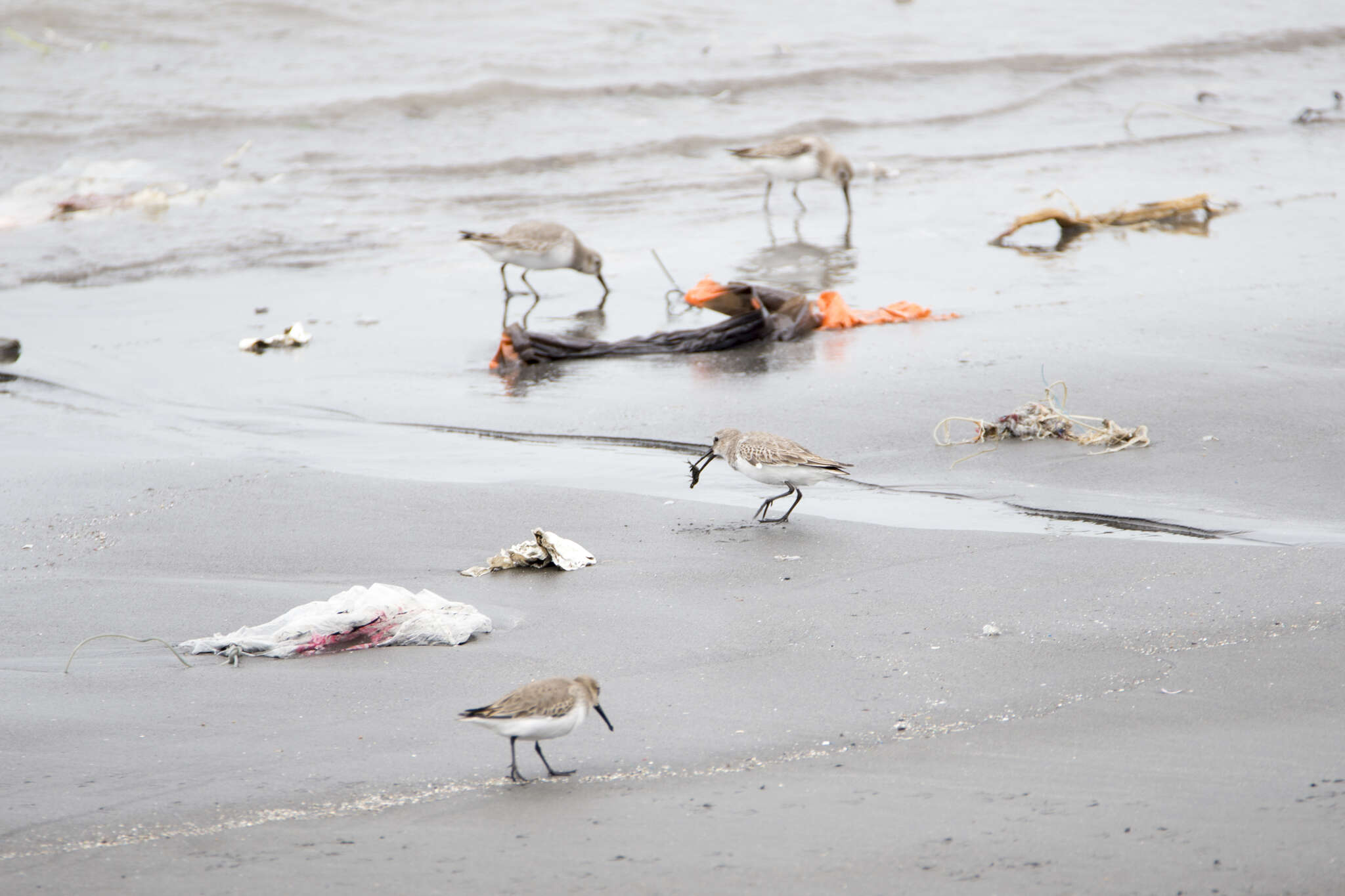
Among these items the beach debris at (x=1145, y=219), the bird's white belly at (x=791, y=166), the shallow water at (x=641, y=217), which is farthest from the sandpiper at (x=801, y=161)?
the beach debris at (x=1145, y=219)

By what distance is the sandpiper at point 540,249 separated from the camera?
1085cm

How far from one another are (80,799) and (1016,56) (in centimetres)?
2400

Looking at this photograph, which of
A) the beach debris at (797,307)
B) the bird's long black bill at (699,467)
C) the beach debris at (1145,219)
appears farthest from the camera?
the beach debris at (1145,219)

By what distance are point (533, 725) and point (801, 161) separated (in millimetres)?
11763

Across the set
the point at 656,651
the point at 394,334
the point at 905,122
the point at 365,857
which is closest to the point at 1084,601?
the point at 656,651

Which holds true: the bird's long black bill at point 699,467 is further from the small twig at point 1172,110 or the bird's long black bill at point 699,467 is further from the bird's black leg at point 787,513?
the small twig at point 1172,110

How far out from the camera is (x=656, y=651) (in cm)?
459

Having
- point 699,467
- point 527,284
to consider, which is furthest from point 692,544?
point 527,284

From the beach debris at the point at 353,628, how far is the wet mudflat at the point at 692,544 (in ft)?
0.31

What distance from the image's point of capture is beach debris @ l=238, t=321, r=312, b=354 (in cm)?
957

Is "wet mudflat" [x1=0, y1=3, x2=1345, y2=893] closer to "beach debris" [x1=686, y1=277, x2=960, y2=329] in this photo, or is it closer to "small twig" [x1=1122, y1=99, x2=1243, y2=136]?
"beach debris" [x1=686, y1=277, x2=960, y2=329]

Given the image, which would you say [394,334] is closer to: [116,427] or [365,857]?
[116,427]

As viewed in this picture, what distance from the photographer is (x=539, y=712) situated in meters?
3.53

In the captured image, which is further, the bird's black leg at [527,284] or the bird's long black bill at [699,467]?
the bird's black leg at [527,284]
